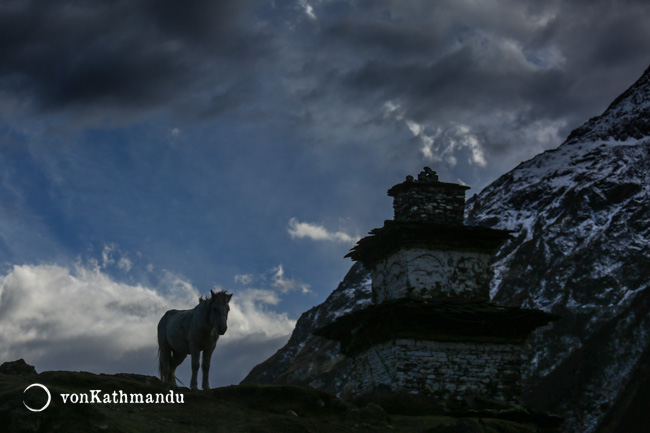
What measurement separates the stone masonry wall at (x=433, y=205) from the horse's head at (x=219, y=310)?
8375 millimetres

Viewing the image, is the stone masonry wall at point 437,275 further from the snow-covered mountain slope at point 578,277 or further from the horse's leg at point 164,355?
the snow-covered mountain slope at point 578,277

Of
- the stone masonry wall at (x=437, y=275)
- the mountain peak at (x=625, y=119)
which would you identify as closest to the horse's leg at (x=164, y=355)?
the stone masonry wall at (x=437, y=275)

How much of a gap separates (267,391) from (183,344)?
437cm

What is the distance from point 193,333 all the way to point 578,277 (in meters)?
75.3

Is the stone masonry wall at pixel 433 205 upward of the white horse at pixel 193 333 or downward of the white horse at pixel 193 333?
upward

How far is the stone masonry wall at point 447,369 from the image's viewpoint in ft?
64.2

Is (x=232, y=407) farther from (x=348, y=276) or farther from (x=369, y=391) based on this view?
(x=348, y=276)

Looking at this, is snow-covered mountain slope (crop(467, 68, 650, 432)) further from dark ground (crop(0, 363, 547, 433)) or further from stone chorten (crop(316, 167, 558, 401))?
dark ground (crop(0, 363, 547, 433))

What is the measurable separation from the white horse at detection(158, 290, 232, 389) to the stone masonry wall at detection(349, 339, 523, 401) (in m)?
5.61

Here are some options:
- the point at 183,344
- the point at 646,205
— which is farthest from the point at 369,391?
the point at 646,205

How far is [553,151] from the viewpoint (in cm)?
10194

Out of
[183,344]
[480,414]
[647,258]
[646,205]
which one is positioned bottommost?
[480,414]

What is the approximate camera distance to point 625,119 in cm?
9731

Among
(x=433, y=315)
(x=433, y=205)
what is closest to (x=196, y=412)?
(x=433, y=315)
